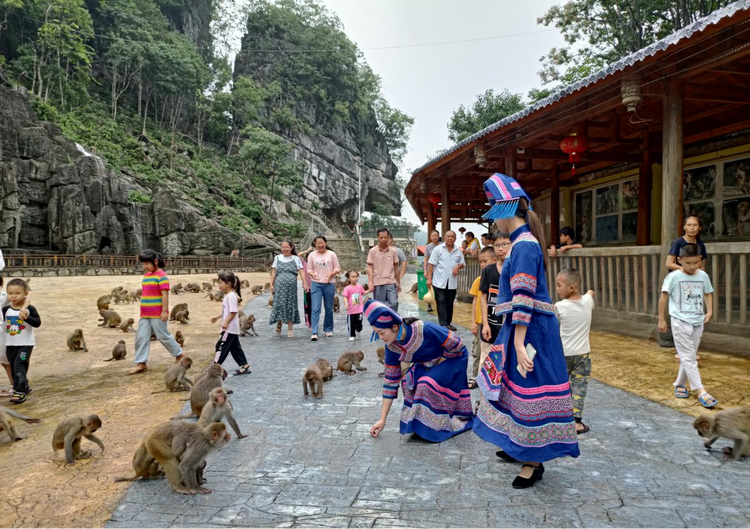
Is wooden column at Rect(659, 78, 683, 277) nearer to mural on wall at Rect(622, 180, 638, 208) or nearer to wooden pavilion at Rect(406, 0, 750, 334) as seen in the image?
wooden pavilion at Rect(406, 0, 750, 334)

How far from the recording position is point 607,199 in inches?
501

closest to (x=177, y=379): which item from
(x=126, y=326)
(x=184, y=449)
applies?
(x=184, y=449)

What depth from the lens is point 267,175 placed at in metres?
46.5

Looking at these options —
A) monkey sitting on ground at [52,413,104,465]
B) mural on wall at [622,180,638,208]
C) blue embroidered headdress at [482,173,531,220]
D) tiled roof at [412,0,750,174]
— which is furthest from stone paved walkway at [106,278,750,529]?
mural on wall at [622,180,638,208]

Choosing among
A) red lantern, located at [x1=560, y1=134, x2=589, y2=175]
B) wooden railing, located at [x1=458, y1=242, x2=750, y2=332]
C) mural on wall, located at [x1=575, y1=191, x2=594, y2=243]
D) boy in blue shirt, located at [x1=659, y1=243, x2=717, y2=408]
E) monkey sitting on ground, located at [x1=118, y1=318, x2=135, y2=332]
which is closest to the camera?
boy in blue shirt, located at [x1=659, y1=243, x2=717, y2=408]

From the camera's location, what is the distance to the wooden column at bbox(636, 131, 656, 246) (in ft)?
34.6

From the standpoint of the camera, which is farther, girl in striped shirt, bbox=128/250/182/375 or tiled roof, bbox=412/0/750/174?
girl in striped shirt, bbox=128/250/182/375

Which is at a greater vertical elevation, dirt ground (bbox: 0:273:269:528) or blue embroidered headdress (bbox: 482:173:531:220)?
blue embroidered headdress (bbox: 482:173:531:220)

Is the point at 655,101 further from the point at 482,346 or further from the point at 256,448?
the point at 256,448

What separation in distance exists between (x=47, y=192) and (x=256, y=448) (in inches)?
1181

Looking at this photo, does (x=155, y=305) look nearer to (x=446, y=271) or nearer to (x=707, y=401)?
(x=446, y=271)

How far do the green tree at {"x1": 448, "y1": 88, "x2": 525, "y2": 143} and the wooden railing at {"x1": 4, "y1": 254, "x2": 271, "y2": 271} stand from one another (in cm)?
1562

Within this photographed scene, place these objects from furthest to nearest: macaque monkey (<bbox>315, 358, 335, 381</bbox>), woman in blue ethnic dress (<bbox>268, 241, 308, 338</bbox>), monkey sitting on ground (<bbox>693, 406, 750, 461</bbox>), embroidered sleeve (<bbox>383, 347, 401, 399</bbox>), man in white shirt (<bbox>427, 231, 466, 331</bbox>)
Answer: woman in blue ethnic dress (<bbox>268, 241, 308, 338</bbox>) → man in white shirt (<bbox>427, 231, 466, 331</bbox>) → macaque monkey (<bbox>315, 358, 335, 381</bbox>) → embroidered sleeve (<bbox>383, 347, 401, 399</bbox>) → monkey sitting on ground (<bbox>693, 406, 750, 461</bbox>)

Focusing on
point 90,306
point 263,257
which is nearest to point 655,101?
point 90,306
